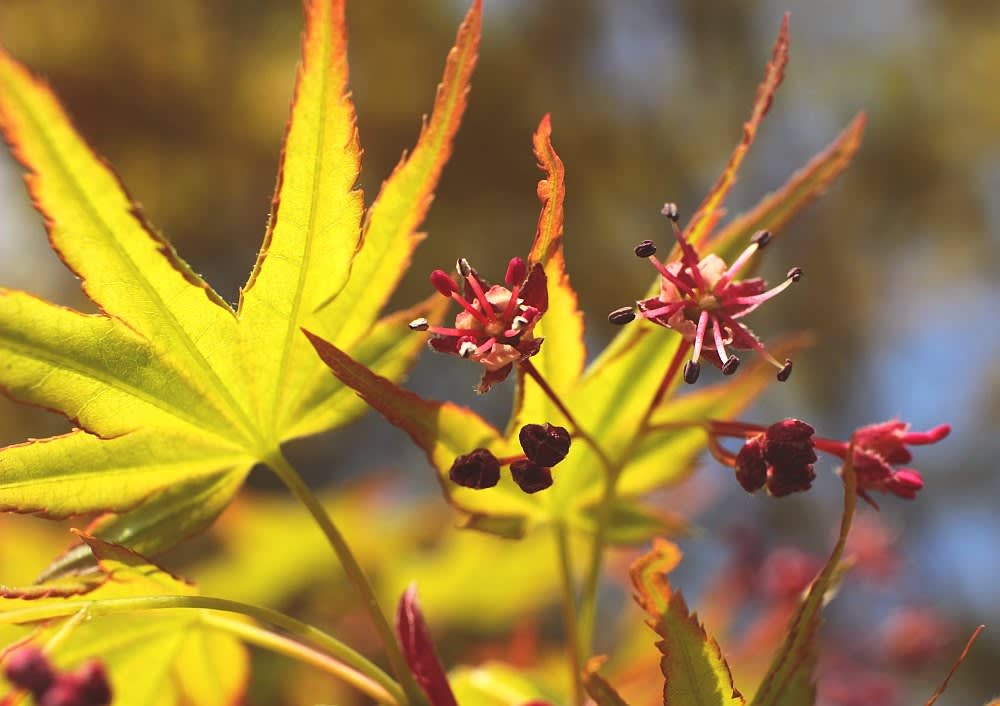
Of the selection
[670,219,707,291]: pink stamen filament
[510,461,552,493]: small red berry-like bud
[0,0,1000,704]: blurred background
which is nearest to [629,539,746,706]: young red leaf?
[510,461,552,493]: small red berry-like bud

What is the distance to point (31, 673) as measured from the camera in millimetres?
414

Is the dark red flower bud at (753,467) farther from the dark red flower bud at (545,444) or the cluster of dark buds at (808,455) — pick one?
the dark red flower bud at (545,444)

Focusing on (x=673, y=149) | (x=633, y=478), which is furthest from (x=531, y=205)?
(x=633, y=478)

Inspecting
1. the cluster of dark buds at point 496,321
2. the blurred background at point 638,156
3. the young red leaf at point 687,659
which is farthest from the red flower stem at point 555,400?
the blurred background at point 638,156

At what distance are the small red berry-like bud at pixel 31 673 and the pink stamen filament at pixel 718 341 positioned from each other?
0.36 metres

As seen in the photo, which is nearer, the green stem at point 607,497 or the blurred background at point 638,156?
the green stem at point 607,497

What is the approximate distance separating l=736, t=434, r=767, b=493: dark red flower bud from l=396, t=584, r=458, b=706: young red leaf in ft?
0.67

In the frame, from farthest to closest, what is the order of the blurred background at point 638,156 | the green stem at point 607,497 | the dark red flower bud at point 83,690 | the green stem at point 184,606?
the blurred background at point 638,156, the green stem at point 607,497, the green stem at point 184,606, the dark red flower bud at point 83,690

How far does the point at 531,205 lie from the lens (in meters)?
3.62

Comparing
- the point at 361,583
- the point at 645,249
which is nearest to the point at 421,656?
the point at 361,583

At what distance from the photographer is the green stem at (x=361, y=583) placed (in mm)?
593

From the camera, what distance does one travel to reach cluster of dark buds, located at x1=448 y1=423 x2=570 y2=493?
20.9 inches

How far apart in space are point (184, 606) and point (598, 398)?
0.30 meters

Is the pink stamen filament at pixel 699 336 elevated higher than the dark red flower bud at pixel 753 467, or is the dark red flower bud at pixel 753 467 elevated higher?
the pink stamen filament at pixel 699 336
